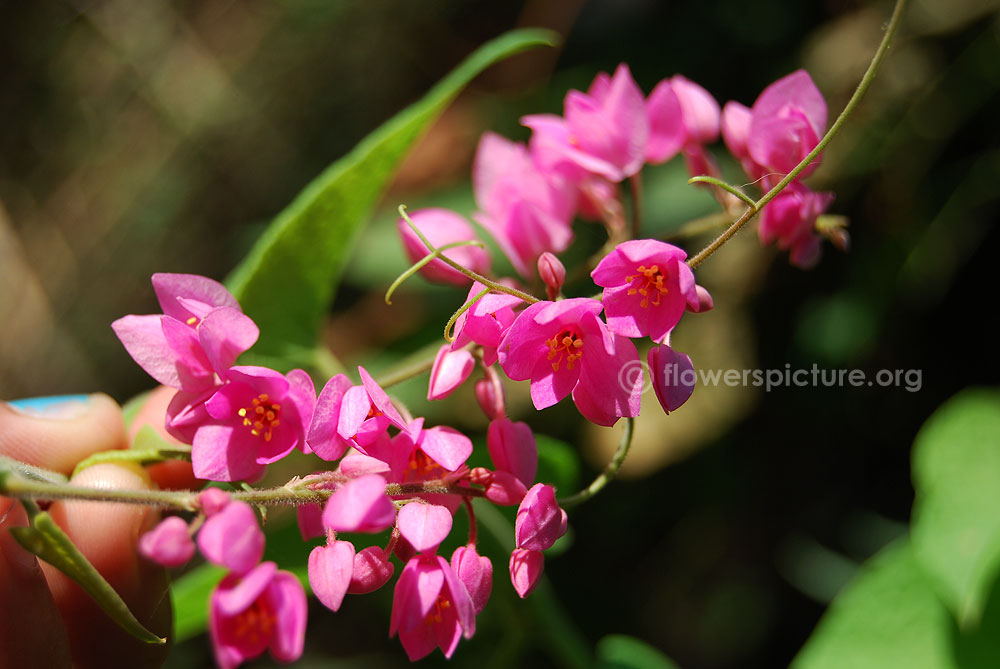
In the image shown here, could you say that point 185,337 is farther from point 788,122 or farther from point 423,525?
point 788,122

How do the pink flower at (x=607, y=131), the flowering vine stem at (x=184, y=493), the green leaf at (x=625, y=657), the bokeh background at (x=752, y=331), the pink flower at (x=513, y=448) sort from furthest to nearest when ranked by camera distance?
the bokeh background at (x=752, y=331)
the green leaf at (x=625, y=657)
the pink flower at (x=607, y=131)
the pink flower at (x=513, y=448)
the flowering vine stem at (x=184, y=493)

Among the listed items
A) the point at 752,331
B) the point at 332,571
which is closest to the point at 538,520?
the point at 332,571

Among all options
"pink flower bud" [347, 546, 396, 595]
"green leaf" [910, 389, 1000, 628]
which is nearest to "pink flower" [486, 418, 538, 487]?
"pink flower bud" [347, 546, 396, 595]

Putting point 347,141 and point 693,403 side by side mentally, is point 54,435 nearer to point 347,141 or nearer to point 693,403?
point 693,403

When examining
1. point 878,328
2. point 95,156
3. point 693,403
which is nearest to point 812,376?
point 878,328

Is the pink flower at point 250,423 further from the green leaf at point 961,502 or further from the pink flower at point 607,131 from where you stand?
the green leaf at point 961,502

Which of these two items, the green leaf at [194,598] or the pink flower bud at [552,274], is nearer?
the pink flower bud at [552,274]

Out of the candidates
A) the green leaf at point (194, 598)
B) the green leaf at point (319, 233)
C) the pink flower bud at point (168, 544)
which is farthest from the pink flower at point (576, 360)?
the green leaf at point (194, 598)
